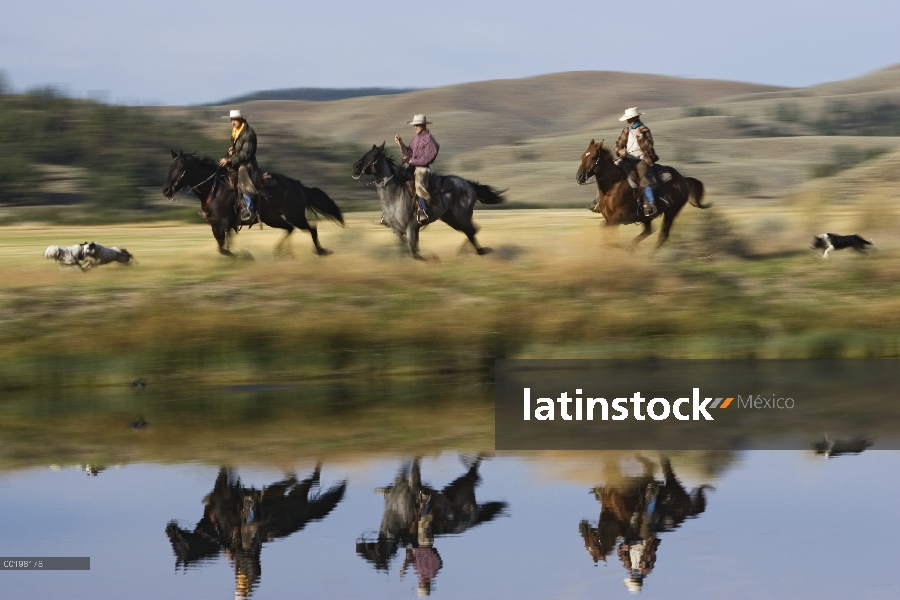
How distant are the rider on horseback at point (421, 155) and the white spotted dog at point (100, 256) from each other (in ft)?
18.3

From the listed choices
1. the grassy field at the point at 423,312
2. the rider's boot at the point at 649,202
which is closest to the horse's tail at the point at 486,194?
the grassy field at the point at 423,312

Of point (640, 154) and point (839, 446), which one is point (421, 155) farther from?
point (839, 446)

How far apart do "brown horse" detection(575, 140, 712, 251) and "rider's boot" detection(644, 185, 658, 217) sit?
0.35 feet

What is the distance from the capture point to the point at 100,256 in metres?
25.7

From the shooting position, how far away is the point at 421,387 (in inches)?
734

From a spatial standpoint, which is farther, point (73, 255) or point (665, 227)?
point (665, 227)

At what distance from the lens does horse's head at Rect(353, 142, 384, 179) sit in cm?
2367

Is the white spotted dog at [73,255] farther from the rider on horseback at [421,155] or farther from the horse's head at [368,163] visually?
the rider on horseback at [421,155]

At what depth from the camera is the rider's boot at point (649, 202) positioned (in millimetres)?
24953

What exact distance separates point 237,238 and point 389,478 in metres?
Answer: 22.3

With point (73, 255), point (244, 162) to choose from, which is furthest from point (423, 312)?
point (73, 255)

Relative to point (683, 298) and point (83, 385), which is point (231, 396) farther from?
point (683, 298)

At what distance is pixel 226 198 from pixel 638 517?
1458 centimetres

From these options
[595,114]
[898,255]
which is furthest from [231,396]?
[595,114]
